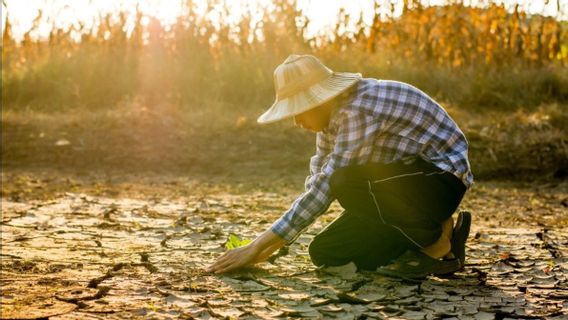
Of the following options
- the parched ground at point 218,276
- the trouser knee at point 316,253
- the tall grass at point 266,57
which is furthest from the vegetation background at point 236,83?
the trouser knee at point 316,253

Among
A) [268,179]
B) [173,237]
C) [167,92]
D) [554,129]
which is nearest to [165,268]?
[173,237]

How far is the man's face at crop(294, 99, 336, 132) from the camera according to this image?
119 inches

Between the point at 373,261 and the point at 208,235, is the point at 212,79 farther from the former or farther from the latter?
the point at 373,261

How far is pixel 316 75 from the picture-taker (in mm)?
3023

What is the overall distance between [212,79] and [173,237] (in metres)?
5.47

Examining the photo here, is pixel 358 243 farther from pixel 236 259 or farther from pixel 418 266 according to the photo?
pixel 236 259

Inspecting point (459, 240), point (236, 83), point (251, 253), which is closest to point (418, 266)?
point (459, 240)

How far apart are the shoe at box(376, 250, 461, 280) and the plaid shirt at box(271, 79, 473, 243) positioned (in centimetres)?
35

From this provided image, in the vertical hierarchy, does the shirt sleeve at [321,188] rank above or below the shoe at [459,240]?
above

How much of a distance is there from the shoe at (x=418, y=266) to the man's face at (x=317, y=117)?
2.21ft

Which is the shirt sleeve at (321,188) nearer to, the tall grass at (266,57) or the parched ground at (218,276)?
the parched ground at (218,276)

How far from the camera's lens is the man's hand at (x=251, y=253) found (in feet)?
9.98

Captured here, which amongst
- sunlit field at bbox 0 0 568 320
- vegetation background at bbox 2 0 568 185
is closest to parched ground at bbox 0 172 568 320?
sunlit field at bbox 0 0 568 320

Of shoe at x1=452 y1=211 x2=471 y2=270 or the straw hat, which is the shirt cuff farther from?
shoe at x1=452 y1=211 x2=471 y2=270
